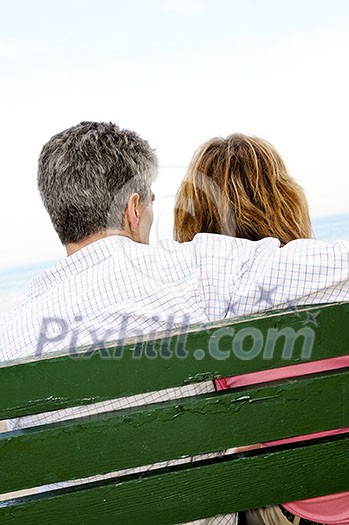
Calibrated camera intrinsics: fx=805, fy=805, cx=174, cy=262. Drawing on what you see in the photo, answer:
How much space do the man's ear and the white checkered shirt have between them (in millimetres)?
312

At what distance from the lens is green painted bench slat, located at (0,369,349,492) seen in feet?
4.28

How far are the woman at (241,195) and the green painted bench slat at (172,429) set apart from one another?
0.69 meters

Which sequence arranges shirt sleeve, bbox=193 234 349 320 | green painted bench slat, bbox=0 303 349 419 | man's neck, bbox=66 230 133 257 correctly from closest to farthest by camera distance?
green painted bench slat, bbox=0 303 349 419 → shirt sleeve, bbox=193 234 349 320 → man's neck, bbox=66 230 133 257

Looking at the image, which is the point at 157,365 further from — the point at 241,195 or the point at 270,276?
the point at 241,195

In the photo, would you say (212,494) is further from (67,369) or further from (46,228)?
(46,228)

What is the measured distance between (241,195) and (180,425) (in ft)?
2.64

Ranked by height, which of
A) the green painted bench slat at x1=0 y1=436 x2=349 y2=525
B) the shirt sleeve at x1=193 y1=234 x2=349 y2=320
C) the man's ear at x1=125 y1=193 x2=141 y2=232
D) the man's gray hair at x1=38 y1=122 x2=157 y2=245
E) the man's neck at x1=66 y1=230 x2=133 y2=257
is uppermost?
the man's gray hair at x1=38 y1=122 x2=157 y2=245

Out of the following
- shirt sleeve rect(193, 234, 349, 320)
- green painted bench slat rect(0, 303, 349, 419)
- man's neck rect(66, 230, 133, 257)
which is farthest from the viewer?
man's neck rect(66, 230, 133, 257)

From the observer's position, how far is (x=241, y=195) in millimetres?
1981

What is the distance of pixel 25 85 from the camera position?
26125mm

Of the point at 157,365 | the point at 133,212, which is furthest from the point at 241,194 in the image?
the point at 157,365

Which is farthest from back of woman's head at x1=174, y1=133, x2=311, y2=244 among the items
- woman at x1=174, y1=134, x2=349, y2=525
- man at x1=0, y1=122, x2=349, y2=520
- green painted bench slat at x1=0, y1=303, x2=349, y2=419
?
green painted bench slat at x1=0, y1=303, x2=349, y2=419

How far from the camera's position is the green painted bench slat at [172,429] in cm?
130

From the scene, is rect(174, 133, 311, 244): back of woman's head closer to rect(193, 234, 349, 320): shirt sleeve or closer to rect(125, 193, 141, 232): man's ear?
rect(125, 193, 141, 232): man's ear
